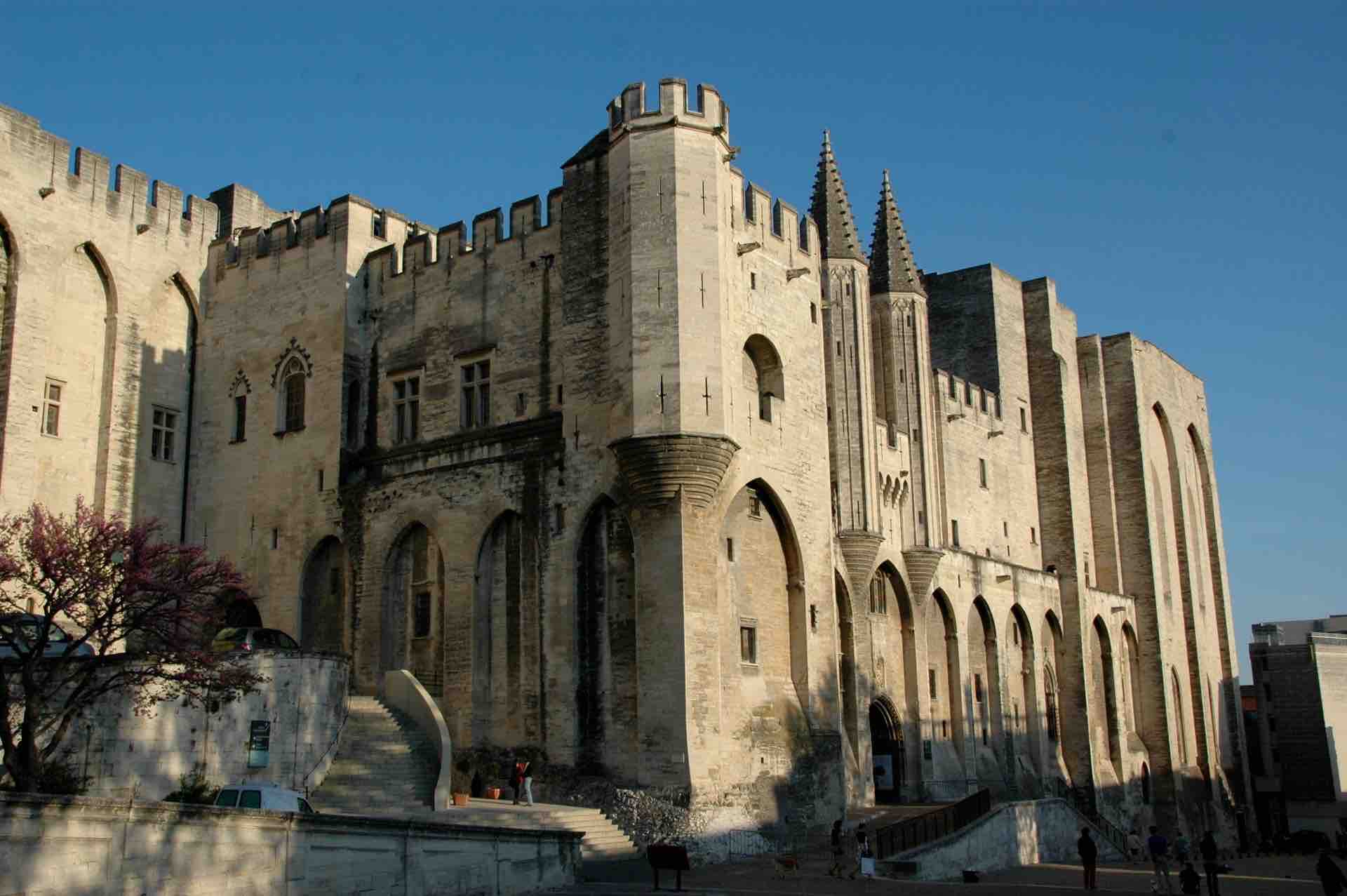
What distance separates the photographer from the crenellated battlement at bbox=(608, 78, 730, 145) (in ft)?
95.5

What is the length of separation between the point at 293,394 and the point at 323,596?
536 centimetres

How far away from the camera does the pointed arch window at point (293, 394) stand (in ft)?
115

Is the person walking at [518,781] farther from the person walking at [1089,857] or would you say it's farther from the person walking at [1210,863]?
the person walking at [1210,863]

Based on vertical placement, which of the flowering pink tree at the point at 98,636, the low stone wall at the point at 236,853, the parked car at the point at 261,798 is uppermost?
the flowering pink tree at the point at 98,636

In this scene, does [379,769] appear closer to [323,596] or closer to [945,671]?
[323,596]

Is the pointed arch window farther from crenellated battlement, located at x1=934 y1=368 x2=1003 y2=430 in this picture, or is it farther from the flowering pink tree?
crenellated battlement, located at x1=934 y1=368 x2=1003 y2=430

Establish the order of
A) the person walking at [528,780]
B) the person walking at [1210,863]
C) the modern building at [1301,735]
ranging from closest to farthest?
the person walking at [1210,863], the person walking at [528,780], the modern building at [1301,735]

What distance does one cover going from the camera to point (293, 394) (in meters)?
35.4

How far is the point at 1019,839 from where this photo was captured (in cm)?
3366

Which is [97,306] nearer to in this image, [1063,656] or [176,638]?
[176,638]

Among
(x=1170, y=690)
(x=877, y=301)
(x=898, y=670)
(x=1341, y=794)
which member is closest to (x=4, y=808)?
(x=898, y=670)

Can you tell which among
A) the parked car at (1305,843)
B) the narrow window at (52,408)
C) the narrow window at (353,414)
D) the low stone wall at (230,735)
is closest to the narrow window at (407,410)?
the narrow window at (353,414)

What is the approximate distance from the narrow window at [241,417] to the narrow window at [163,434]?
1.62 meters

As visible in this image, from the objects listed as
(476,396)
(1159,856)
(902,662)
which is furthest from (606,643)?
(902,662)
